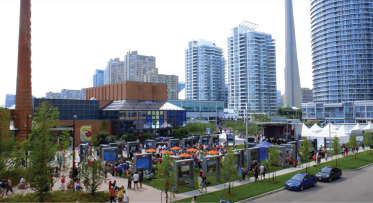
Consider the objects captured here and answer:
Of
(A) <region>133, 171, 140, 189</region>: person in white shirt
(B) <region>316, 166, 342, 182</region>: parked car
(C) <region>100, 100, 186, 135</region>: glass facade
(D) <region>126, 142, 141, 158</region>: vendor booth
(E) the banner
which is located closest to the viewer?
(A) <region>133, 171, 140, 189</region>: person in white shirt

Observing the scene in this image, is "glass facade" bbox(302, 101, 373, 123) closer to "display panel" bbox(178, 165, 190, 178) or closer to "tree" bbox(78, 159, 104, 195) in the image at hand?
"display panel" bbox(178, 165, 190, 178)

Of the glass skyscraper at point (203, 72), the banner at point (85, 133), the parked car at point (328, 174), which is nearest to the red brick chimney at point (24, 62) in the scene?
the banner at point (85, 133)

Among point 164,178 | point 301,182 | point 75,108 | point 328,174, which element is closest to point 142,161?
point 164,178

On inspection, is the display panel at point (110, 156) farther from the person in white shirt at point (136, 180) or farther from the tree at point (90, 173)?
the tree at point (90, 173)

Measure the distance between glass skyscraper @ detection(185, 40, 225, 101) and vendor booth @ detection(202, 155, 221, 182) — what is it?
483ft

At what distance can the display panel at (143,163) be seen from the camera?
2651cm

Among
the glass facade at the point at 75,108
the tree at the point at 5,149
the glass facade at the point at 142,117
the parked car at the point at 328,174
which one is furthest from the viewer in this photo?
the glass facade at the point at 142,117

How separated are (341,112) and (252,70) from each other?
169ft

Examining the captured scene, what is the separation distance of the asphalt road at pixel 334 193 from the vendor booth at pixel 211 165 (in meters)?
5.82

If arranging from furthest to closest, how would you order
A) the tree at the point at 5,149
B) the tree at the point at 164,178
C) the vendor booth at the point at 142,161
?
the vendor booth at the point at 142,161 < the tree at the point at 5,149 < the tree at the point at 164,178

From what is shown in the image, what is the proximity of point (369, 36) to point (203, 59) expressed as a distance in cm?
8790

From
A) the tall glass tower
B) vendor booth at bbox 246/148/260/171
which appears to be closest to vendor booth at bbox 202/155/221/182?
vendor booth at bbox 246/148/260/171

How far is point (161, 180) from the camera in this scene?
16625 mm

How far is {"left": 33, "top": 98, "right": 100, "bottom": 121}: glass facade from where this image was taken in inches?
2174
